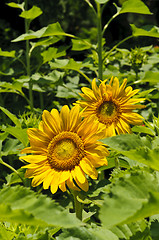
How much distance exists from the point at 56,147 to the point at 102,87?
0.85 feet

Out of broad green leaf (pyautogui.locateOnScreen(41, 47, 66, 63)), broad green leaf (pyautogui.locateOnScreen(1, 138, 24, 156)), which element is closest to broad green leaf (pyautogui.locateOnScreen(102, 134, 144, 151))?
broad green leaf (pyautogui.locateOnScreen(1, 138, 24, 156))

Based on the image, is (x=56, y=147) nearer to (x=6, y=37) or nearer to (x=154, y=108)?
(x=154, y=108)

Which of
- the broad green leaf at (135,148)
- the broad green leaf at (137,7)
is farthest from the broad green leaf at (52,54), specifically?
the broad green leaf at (135,148)

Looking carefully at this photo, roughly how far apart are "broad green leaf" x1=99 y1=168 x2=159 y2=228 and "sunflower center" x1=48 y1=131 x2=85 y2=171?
334 mm

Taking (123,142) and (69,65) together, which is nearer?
(123,142)

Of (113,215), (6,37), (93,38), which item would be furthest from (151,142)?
(93,38)

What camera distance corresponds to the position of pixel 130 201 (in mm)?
425

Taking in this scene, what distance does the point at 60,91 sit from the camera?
1721mm

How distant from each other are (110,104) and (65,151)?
0.26 meters

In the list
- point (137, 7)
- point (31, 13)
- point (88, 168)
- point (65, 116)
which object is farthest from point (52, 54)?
point (88, 168)

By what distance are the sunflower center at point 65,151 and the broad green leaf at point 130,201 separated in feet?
1.10

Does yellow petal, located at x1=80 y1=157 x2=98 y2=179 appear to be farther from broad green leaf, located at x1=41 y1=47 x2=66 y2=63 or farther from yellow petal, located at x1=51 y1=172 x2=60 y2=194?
broad green leaf, located at x1=41 y1=47 x2=66 y2=63

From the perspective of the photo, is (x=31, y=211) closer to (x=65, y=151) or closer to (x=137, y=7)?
(x=65, y=151)

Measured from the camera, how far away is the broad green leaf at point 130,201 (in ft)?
1.23
